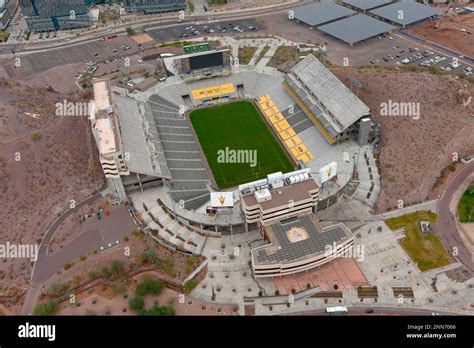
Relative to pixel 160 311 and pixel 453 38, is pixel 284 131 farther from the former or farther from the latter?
pixel 453 38

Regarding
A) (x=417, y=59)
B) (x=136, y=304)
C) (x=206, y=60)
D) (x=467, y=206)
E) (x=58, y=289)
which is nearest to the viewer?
(x=136, y=304)

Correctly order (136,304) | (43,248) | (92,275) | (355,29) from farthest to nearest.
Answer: (355,29), (43,248), (92,275), (136,304)

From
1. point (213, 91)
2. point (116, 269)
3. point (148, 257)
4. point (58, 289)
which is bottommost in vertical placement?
point (58, 289)

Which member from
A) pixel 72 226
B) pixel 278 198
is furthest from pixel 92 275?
pixel 278 198

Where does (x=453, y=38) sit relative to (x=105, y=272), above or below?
above

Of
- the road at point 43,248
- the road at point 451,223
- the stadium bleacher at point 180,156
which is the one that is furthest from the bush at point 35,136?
the road at point 451,223

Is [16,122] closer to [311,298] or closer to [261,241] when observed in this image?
[261,241]

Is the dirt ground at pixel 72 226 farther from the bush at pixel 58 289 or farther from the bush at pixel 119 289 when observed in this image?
the bush at pixel 119 289

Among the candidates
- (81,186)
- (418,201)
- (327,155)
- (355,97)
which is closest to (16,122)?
(81,186)
